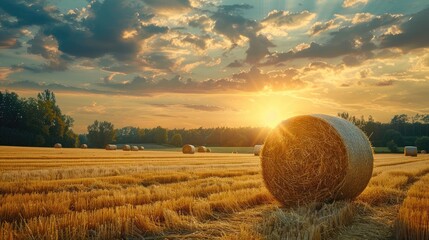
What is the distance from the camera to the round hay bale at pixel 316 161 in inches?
366

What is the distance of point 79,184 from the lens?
1104 centimetres

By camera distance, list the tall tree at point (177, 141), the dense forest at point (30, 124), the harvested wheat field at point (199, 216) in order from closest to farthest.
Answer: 1. the harvested wheat field at point (199, 216)
2. the dense forest at point (30, 124)
3. the tall tree at point (177, 141)

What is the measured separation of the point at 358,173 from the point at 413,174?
7.52 m

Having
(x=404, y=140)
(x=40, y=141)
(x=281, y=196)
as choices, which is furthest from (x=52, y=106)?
(x=281, y=196)

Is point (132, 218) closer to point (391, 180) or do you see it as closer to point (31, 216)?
point (31, 216)

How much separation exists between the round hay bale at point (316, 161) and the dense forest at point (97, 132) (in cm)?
3610

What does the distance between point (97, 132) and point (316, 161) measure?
318 feet

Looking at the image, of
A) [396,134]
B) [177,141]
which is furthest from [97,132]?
[396,134]

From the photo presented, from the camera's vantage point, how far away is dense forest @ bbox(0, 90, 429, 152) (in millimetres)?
72438

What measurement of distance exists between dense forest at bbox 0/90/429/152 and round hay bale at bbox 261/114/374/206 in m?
36.1

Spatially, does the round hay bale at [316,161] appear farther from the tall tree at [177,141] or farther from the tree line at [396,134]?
the tall tree at [177,141]

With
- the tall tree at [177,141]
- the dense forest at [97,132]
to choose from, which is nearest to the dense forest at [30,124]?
the dense forest at [97,132]

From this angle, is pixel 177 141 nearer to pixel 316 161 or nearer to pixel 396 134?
pixel 396 134

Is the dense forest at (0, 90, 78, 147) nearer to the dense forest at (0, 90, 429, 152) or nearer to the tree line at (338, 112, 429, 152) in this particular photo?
the dense forest at (0, 90, 429, 152)
